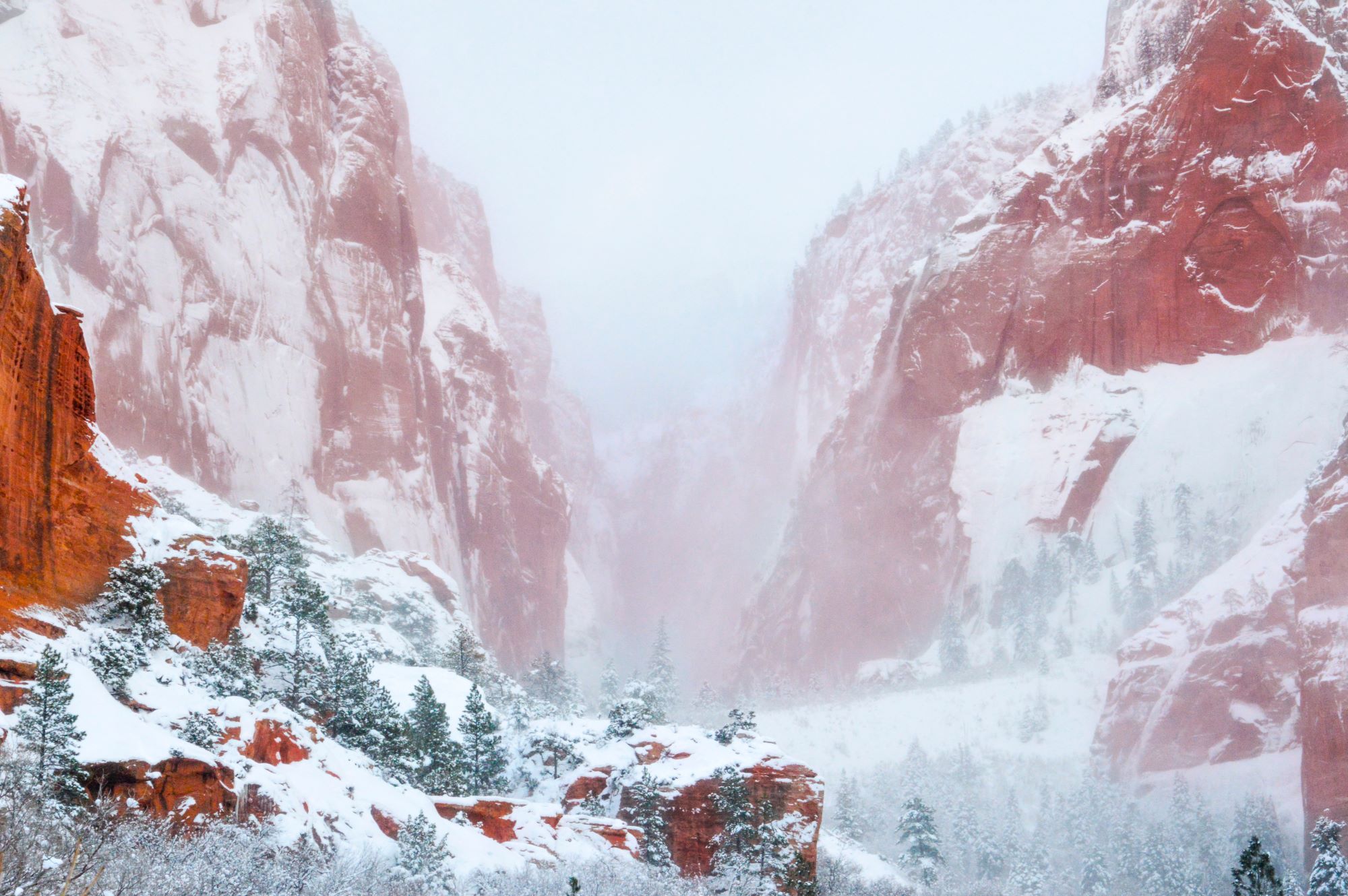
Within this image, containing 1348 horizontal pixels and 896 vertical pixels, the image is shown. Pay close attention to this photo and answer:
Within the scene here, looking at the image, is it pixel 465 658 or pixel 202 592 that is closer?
pixel 202 592

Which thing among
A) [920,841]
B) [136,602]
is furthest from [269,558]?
[920,841]

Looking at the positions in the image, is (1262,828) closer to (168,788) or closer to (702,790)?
(702,790)

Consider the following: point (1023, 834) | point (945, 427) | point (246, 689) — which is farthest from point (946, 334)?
point (246, 689)

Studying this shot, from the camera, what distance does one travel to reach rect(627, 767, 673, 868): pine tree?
40.4m

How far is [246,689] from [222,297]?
67.2 metres

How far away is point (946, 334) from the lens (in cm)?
12138

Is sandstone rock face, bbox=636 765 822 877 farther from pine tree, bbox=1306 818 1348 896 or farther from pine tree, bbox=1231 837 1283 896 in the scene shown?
pine tree, bbox=1306 818 1348 896

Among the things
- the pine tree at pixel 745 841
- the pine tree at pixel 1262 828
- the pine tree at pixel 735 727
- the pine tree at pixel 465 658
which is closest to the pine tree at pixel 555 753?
the pine tree at pixel 735 727

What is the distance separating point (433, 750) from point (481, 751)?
9.76 feet

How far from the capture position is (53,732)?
923 inches

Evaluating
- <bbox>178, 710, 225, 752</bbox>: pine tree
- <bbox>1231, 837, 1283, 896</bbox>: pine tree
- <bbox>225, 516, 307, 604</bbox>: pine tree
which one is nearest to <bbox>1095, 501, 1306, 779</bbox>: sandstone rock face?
<bbox>1231, 837, 1283, 896</bbox>: pine tree

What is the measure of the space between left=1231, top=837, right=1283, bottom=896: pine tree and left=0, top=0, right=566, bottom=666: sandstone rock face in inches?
3112

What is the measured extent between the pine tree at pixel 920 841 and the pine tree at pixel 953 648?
40407mm

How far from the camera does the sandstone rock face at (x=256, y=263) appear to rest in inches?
3374
